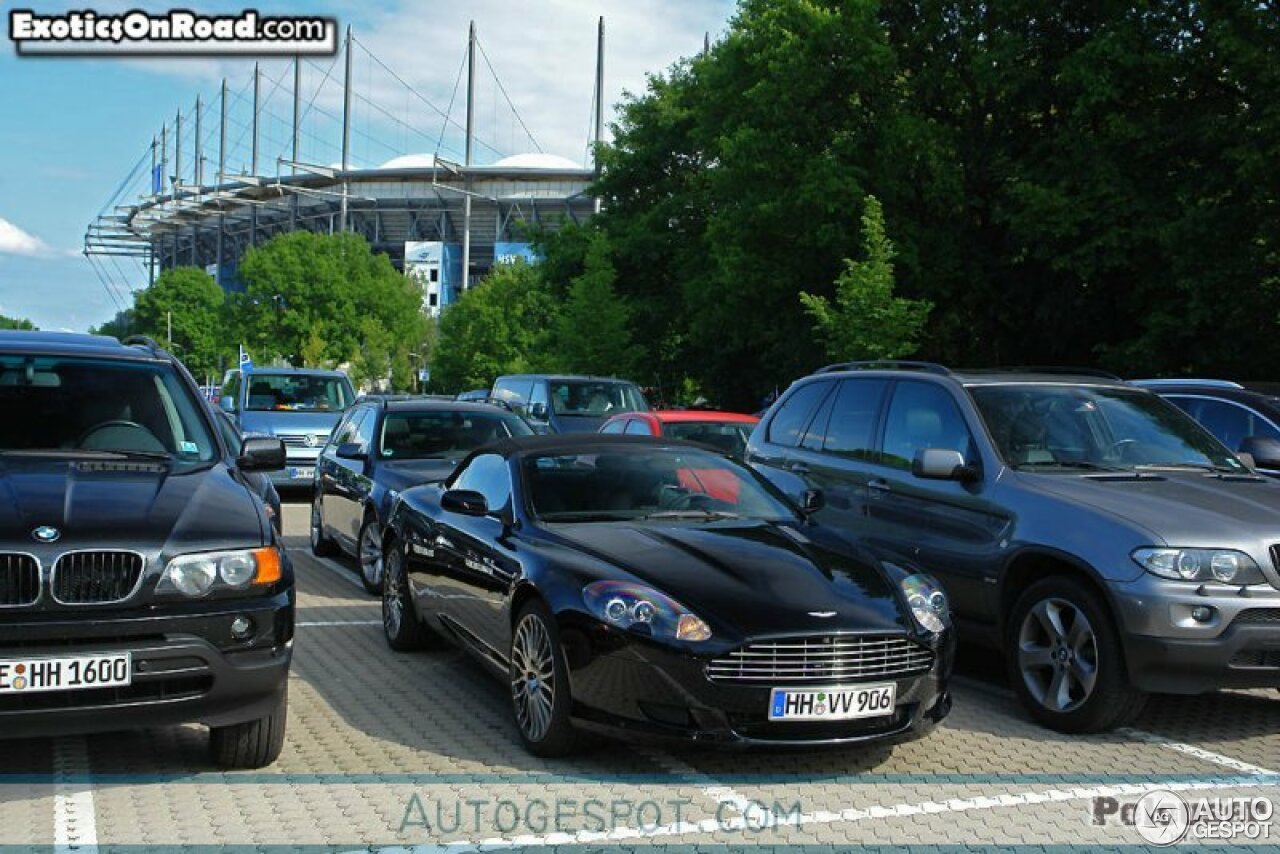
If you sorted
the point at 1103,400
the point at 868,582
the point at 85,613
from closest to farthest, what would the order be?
1. the point at 85,613
2. the point at 868,582
3. the point at 1103,400

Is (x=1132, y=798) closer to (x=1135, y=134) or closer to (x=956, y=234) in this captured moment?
(x=1135, y=134)

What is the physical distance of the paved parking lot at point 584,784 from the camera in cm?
467

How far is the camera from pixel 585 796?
16.7 ft

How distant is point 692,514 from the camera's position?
6441 millimetres

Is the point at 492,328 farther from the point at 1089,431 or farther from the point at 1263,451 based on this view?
the point at 1089,431

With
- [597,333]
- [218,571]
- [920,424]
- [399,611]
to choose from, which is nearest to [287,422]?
[399,611]

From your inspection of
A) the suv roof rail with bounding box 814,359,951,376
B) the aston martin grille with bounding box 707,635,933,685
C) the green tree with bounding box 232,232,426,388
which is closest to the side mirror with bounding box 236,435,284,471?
the aston martin grille with bounding box 707,635,933,685

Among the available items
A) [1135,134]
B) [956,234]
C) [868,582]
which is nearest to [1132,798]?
[868,582]

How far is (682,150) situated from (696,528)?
4187 centimetres

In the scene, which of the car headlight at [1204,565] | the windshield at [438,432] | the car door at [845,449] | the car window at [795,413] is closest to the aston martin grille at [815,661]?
the car headlight at [1204,565]

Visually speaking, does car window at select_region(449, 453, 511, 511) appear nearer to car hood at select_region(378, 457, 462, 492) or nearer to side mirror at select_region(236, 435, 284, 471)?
side mirror at select_region(236, 435, 284, 471)

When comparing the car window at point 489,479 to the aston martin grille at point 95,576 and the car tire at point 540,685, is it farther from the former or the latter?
the aston martin grille at point 95,576

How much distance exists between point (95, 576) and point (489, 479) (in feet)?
8.35

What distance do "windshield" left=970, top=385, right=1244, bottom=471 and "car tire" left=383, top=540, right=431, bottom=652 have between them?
11.7ft
